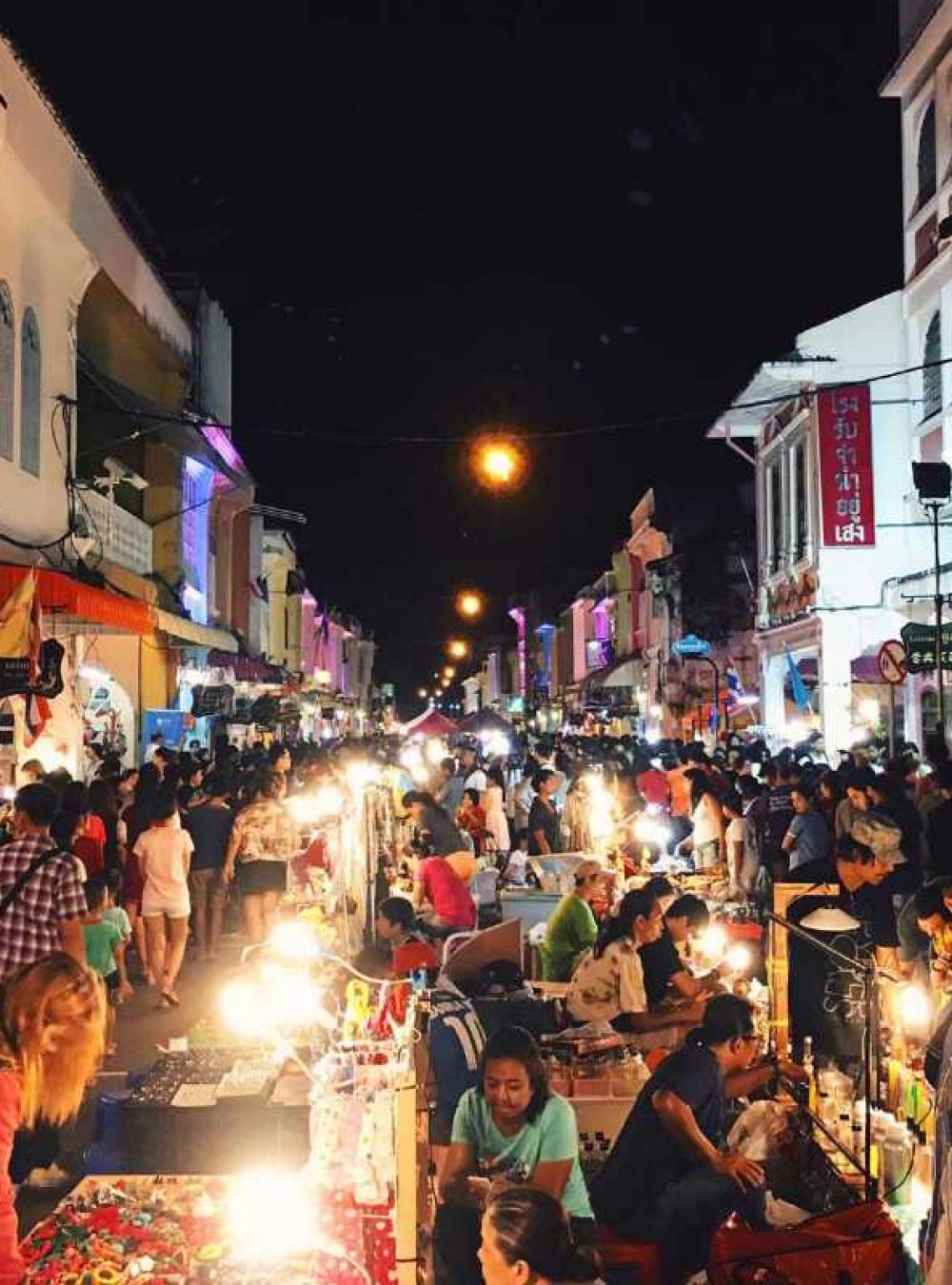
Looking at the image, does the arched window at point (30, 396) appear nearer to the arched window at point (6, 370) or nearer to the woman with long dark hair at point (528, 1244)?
the arched window at point (6, 370)

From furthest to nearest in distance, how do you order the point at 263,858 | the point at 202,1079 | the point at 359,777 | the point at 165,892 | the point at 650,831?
the point at 359,777, the point at 650,831, the point at 263,858, the point at 165,892, the point at 202,1079

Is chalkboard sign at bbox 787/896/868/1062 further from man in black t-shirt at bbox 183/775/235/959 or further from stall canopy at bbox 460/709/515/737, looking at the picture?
stall canopy at bbox 460/709/515/737

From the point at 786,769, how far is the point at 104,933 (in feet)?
28.1

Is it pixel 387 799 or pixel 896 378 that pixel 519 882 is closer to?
pixel 387 799

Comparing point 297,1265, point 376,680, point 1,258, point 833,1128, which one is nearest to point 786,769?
point 833,1128

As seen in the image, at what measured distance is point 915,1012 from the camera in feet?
22.2

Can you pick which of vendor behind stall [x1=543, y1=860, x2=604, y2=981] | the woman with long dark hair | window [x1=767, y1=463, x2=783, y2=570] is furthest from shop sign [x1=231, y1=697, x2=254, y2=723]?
the woman with long dark hair

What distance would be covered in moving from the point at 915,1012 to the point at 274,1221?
3.94 metres

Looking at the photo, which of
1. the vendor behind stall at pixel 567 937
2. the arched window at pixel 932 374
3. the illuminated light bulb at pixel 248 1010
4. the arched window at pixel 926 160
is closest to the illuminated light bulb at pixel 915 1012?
the vendor behind stall at pixel 567 937

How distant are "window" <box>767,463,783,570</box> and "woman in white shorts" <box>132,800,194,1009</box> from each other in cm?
2227

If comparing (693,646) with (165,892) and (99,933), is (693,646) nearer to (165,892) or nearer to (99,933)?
(165,892)

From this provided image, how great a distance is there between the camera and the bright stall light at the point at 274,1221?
418 centimetres

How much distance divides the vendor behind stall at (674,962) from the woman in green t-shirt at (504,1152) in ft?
10.3

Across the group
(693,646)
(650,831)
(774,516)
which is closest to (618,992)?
(650,831)
